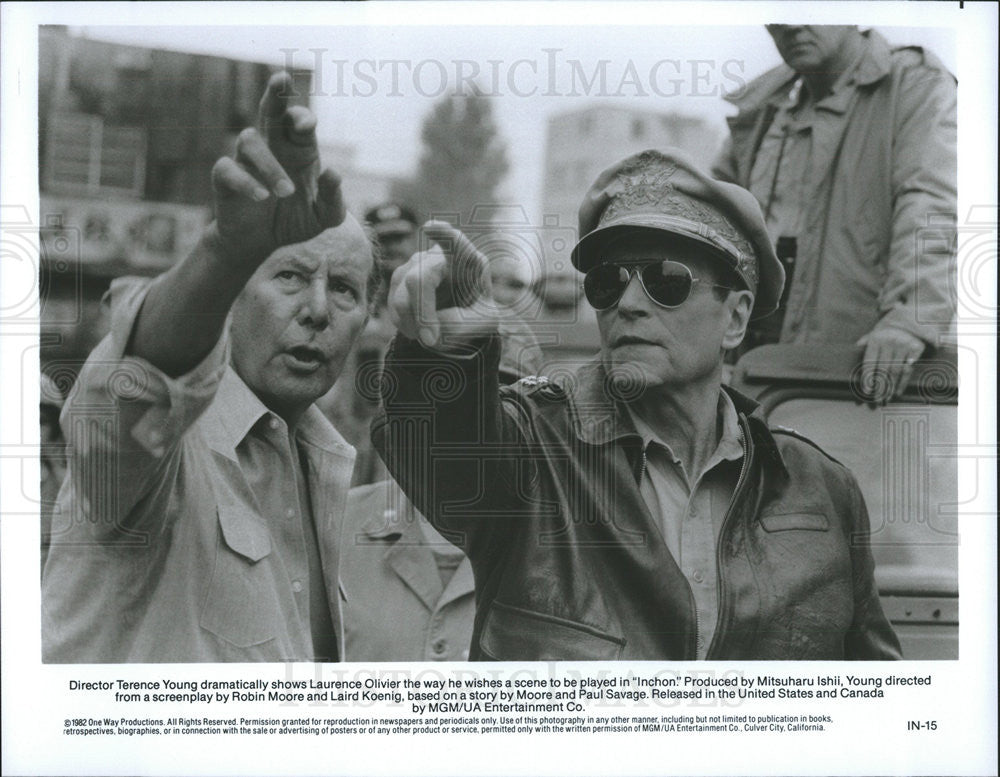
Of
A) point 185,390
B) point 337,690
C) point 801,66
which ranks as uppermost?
point 801,66

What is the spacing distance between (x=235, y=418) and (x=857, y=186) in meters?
2.37

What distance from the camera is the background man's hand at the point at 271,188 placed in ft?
12.6

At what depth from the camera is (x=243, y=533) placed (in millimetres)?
3918

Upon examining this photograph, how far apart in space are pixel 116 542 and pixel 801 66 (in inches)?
117

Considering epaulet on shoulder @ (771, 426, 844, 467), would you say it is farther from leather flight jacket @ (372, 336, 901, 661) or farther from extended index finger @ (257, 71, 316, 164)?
extended index finger @ (257, 71, 316, 164)

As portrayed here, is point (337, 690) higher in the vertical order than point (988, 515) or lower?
lower

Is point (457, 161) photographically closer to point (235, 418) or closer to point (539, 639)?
point (235, 418)

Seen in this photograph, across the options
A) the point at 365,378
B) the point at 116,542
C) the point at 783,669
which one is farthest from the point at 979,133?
the point at 116,542

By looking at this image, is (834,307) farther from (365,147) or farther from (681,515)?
(365,147)

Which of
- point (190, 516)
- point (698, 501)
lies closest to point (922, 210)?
point (698, 501)

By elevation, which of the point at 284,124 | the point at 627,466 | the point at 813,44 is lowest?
the point at 627,466

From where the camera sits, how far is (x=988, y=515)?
162 inches

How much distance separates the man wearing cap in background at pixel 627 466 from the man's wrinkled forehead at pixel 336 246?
0.18m

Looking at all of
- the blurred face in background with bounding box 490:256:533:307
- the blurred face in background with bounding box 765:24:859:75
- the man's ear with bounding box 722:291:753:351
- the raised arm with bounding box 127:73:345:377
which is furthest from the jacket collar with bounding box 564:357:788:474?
the blurred face in background with bounding box 765:24:859:75
